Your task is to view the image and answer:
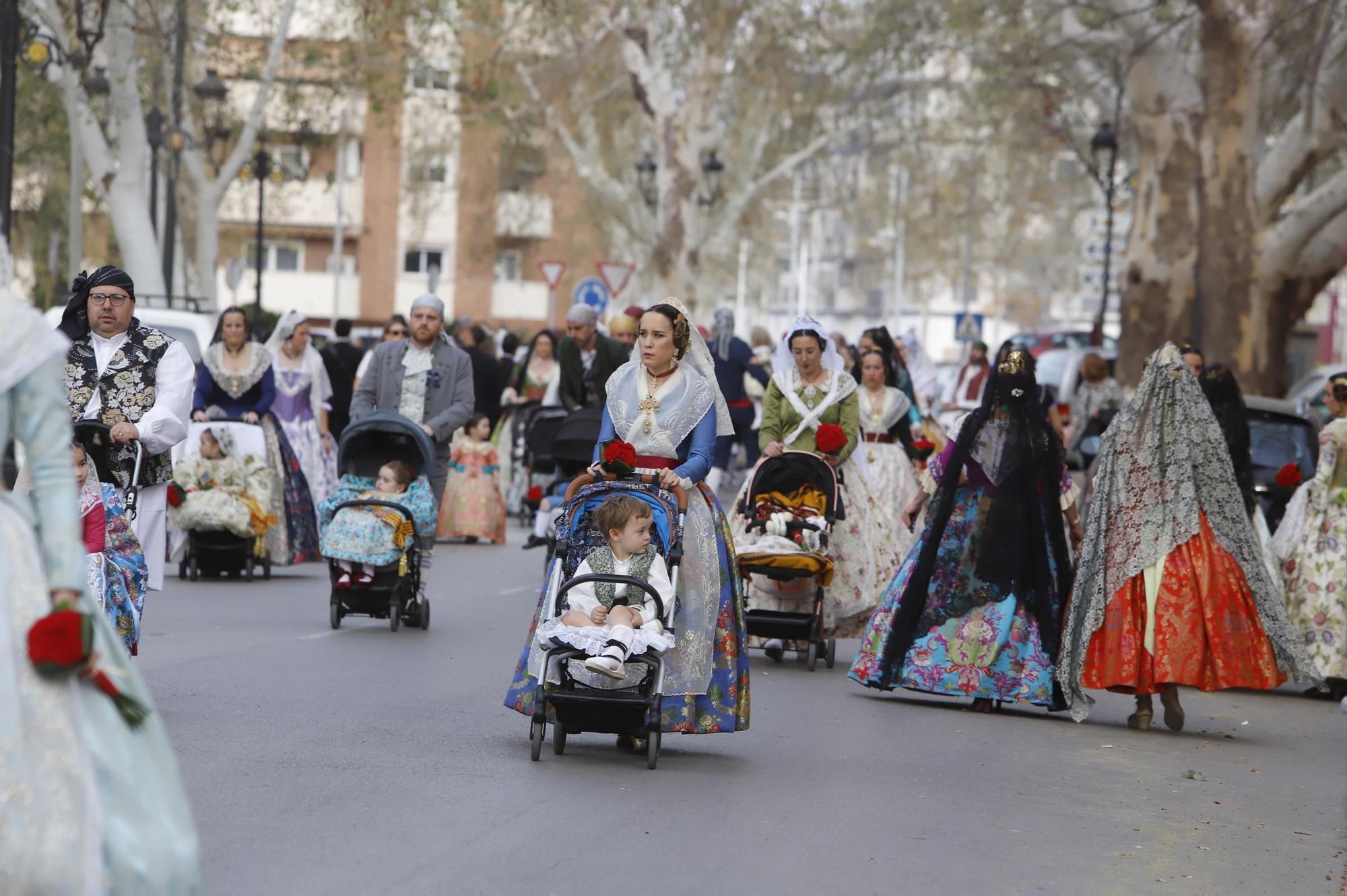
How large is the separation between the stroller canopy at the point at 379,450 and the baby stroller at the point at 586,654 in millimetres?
4759

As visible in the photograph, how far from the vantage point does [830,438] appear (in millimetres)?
13312

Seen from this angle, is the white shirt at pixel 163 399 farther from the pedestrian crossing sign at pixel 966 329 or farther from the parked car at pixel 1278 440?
the pedestrian crossing sign at pixel 966 329

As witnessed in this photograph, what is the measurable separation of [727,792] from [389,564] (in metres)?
5.63

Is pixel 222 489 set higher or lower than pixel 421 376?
lower

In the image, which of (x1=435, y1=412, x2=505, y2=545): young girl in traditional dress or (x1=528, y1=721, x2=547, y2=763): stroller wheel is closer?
(x1=528, y1=721, x2=547, y2=763): stroller wheel

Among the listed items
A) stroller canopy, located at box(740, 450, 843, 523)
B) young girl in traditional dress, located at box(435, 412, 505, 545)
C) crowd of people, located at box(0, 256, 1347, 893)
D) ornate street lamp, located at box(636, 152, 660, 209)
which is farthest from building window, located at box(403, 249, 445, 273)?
stroller canopy, located at box(740, 450, 843, 523)

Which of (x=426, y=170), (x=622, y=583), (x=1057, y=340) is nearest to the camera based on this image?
(x=622, y=583)

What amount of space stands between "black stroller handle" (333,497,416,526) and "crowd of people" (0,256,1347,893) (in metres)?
0.03

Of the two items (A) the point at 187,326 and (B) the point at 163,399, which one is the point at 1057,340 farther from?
Result: (B) the point at 163,399

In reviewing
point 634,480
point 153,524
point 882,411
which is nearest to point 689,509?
point 634,480

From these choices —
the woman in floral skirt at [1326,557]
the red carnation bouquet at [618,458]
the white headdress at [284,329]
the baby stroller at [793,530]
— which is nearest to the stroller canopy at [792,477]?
the baby stroller at [793,530]

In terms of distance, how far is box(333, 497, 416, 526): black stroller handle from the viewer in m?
13.8

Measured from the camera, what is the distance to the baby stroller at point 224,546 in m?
17.3

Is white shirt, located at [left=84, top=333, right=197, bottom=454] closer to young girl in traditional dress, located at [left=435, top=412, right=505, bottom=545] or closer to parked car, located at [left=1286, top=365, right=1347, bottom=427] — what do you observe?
young girl in traditional dress, located at [left=435, top=412, right=505, bottom=545]
